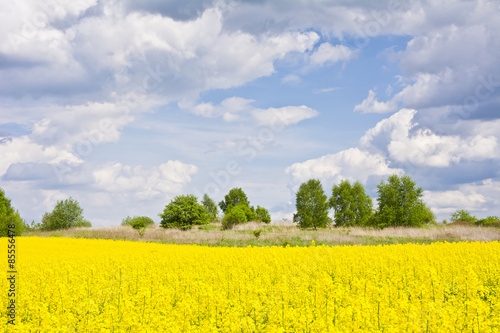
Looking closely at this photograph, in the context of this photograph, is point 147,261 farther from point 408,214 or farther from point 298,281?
point 408,214

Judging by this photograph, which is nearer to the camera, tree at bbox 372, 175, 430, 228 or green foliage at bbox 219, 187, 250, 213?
tree at bbox 372, 175, 430, 228

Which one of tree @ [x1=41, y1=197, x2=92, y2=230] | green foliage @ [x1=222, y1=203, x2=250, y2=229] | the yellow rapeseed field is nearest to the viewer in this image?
the yellow rapeseed field

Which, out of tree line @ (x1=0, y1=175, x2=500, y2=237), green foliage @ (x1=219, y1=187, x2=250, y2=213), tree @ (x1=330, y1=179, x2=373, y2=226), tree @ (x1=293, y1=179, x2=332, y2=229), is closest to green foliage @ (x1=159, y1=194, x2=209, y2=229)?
tree line @ (x1=0, y1=175, x2=500, y2=237)

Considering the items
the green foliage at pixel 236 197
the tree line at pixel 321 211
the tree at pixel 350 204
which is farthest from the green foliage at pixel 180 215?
the green foliage at pixel 236 197

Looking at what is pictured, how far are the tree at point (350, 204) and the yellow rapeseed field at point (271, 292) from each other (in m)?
29.6

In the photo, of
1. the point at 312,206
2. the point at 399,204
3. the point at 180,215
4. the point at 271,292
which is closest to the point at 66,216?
the point at 180,215

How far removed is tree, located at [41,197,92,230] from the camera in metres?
55.5

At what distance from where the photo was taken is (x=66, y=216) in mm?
56062

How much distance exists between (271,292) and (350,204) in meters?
40.2

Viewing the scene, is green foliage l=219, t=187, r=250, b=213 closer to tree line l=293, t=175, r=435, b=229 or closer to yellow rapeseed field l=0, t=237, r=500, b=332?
tree line l=293, t=175, r=435, b=229

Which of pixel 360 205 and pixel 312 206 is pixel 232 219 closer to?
pixel 312 206

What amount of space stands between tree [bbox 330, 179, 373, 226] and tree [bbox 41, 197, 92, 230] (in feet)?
115

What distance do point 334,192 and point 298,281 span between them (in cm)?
3940

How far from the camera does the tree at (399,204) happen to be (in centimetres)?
3909
